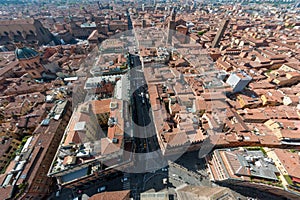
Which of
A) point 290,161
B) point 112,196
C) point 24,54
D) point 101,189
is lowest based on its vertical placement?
point 112,196

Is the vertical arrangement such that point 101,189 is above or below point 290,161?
below

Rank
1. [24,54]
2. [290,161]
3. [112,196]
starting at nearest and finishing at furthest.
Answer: [112,196] → [290,161] → [24,54]

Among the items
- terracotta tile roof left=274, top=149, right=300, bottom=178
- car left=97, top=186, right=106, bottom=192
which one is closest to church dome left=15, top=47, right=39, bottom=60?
car left=97, top=186, right=106, bottom=192

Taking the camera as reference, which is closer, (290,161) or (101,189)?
(290,161)

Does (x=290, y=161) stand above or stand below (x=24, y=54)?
below

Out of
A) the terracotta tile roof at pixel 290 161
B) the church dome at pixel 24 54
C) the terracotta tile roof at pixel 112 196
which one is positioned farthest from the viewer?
the church dome at pixel 24 54

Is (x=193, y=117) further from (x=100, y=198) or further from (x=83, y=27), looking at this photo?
(x=83, y=27)

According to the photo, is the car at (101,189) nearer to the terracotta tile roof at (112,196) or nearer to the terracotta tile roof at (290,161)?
the terracotta tile roof at (112,196)

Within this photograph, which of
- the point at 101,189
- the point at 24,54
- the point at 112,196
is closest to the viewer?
the point at 112,196

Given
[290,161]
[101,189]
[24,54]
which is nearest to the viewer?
[290,161]

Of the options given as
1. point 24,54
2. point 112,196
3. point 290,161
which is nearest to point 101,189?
point 112,196

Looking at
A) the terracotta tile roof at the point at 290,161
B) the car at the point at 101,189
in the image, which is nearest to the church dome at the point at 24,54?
the car at the point at 101,189

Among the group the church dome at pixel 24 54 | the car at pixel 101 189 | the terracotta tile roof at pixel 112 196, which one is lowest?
the terracotta tile roof at pixel 112 196

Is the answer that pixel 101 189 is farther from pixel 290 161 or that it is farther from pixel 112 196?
pixel 290 161
